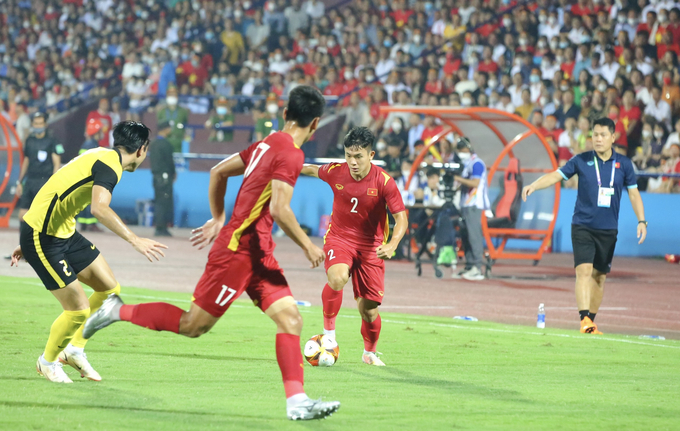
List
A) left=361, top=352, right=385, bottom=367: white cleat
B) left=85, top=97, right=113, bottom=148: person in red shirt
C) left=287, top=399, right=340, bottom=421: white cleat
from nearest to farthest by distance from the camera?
left=287, top=399, right=340, bottom=421: white cleat < left=361, top=352, right=385, bottom=367: white cleat < left=85, top=97, right=113, bottom=148: person in red shirt

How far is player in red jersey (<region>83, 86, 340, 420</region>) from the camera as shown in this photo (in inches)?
218

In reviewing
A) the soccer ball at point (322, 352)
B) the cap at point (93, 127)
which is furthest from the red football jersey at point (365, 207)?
the cap at point (93, 127)

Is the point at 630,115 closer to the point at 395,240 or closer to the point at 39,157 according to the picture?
the point at 39,157

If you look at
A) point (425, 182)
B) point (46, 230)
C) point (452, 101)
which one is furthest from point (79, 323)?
point (452, 101)

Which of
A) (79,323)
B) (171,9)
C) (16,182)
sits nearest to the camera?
(79,323)

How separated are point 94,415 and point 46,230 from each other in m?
1.57

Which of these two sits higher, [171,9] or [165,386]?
[171,9]

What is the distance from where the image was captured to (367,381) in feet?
23.6

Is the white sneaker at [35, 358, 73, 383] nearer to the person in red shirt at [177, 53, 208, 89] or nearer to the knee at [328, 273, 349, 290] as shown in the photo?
the knee at [328, 273, 349, 290]

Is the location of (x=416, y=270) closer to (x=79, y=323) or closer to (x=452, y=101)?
(x=452, y=101)

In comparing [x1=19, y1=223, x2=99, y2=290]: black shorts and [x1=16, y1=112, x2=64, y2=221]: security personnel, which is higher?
[x1=19, y1=223, x2=99, y2=290]: black shorts

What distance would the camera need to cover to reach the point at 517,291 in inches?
580

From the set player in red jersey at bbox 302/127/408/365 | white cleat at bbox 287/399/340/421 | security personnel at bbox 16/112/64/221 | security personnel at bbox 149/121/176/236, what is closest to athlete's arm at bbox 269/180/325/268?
white cleat at bbox 287/399/340/421

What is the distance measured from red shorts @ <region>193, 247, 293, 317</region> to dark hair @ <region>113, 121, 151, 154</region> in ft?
4.49
